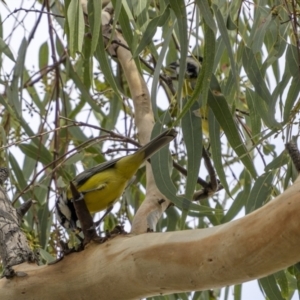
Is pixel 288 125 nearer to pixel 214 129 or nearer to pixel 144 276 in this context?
pixel 214 129

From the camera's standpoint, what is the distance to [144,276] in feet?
4.09

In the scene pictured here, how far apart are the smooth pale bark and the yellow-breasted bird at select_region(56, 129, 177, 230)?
72 cm

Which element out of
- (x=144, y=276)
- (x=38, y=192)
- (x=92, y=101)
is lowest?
(x=144, y=276)

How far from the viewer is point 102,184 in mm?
2262

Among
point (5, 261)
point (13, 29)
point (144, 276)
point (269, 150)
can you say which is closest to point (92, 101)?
A: point (13, 29)

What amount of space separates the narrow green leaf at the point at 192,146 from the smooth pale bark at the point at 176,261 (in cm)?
33

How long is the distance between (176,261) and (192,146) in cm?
49

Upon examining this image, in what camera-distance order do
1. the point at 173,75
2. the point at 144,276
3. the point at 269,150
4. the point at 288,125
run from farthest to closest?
the point at 173,75
the point at 269,150
the point at 288,125
the point at 144,276

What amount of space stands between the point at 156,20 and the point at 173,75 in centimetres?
82

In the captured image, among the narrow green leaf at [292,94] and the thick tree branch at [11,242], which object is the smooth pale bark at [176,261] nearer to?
the thick tree branch at [11,242]

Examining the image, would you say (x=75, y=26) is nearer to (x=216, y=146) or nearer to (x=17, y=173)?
(x=216, y=146)

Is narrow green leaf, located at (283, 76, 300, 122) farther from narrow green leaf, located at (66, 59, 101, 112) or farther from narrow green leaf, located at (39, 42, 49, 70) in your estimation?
narrow green leaf, located at (39, 42, 49, 70)

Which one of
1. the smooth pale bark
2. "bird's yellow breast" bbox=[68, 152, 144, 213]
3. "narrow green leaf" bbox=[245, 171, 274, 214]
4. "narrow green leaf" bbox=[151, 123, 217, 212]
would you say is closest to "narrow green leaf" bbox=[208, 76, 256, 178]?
"narrow green leaf" bbox=[245, 171, 274, 214]

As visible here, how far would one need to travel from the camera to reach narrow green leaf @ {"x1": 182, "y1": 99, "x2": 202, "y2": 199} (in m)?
1.63
